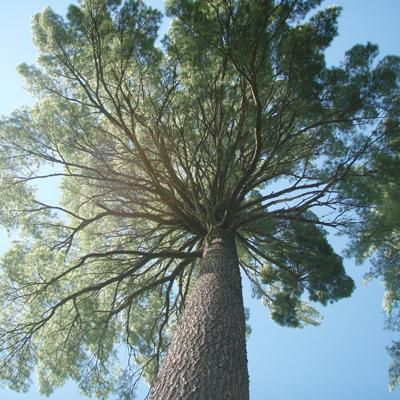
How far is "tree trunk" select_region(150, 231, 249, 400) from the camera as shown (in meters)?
2.83

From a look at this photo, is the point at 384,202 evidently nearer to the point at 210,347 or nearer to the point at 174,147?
the point at 174,147

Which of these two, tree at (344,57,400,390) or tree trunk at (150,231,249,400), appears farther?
tree at (344,57,400,390)

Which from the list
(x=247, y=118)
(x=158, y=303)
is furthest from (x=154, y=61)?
(x=158, y=303)

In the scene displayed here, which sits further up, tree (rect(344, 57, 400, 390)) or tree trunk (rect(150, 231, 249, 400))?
tree (rect(344, 57, 400, 390))

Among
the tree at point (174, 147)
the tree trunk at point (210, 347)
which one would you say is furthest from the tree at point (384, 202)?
the tree trunk at point (210, 347)

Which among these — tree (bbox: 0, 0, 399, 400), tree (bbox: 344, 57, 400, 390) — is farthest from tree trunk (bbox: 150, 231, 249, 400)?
tree (bbox: 344, 57, 400, 390)

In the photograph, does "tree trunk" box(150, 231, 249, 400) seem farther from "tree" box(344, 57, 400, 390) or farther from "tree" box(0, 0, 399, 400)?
"tree" box(344, 57, 400, 390)

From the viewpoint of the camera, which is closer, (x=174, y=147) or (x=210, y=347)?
(x=210, y=347)

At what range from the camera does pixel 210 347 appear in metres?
3.31

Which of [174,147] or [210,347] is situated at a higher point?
[174,147]

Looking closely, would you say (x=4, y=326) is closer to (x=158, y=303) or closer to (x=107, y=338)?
(x=107, y=338)

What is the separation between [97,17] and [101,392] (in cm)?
630

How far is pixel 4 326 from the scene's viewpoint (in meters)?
6.25

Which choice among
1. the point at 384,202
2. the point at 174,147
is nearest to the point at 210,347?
the point at 174,147
